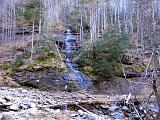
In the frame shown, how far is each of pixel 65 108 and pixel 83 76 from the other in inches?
297

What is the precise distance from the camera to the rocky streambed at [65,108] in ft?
39.5

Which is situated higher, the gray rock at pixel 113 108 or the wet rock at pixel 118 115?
the gray rock at pixel 113 108

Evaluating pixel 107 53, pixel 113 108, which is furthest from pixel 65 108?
pixel 107 53

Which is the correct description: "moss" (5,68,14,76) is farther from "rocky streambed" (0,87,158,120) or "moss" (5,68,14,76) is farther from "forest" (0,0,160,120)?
"rocky streambed" (0,87,158,120)

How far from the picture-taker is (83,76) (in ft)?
70.1

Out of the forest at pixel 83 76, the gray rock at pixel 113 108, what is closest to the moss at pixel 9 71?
the forest at pixel 83 76

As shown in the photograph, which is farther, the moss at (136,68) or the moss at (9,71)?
the moss at (136,68)

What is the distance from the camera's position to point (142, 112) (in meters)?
13.8

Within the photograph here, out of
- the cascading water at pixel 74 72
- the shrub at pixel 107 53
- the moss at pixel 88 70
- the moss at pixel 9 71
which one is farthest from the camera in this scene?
the moss at pixel 88 70

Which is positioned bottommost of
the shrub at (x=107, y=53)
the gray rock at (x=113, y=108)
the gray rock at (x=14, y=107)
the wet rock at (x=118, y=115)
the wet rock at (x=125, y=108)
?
the wet rock at (x=118, y=115)

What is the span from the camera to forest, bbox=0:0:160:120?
1212 centimetres

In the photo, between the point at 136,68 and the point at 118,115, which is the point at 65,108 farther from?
the point at 136,68

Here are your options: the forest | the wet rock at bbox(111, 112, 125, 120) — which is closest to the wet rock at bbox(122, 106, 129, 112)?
the forest

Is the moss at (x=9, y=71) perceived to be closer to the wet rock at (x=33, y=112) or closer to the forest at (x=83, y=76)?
the forest at (x=83, y=76)
